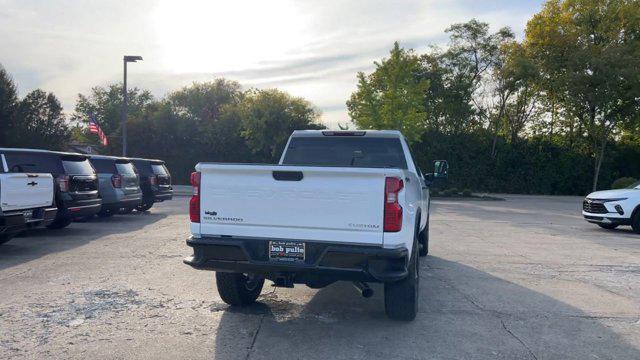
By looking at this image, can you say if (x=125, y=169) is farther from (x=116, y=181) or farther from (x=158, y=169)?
(x=158, y=169)

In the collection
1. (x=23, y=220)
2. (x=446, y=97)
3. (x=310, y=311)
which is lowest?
(x=310, y=311)

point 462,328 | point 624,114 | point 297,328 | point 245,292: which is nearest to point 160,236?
point 245,292

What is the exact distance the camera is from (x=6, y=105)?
32.3 meters

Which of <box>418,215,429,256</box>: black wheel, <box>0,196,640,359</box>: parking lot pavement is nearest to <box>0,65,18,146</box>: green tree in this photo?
<box>0,196,640,359</box>: parking lot pavement

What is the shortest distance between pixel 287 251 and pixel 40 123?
3364 cm

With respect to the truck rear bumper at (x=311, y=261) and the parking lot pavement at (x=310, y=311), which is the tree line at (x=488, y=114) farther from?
the truck rear bumper at (x=311, y=261)

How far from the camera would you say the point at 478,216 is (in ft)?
59.5

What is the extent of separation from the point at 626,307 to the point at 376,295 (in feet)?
9.62

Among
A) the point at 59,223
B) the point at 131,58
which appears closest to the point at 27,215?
the point at 59,223

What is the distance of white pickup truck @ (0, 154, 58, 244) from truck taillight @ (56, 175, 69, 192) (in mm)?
832

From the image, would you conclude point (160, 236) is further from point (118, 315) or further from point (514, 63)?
point (514, 63)

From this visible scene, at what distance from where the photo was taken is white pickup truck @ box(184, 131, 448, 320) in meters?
4.81

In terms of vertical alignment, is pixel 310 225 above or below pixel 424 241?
above

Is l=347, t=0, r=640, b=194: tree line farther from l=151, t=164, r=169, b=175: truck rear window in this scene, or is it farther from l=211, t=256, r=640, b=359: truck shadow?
l=211, t=256, r=640, b=359: truck shadow
